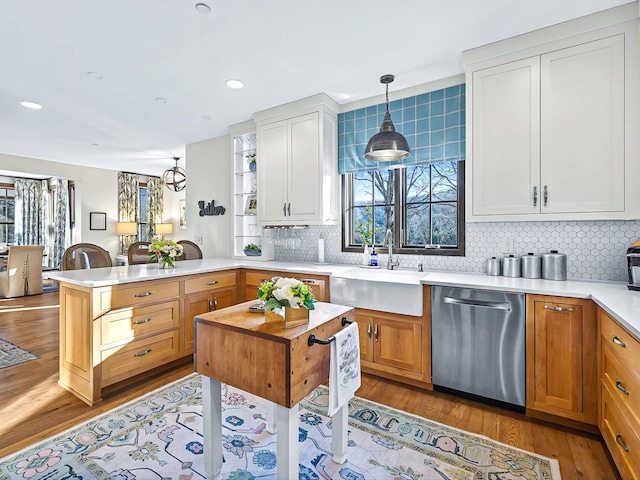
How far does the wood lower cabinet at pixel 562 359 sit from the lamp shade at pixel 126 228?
8.49 metres

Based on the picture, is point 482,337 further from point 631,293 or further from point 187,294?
point 187,294

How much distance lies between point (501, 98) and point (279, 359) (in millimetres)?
2591

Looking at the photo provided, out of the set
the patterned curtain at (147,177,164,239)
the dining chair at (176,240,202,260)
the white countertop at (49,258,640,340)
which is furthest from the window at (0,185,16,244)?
the white countertop at (49,258,640,340)

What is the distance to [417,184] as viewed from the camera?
3.46m

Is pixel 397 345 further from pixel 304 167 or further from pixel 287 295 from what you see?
pixel 304 167

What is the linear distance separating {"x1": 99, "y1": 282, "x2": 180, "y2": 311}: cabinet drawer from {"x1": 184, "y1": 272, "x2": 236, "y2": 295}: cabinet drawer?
13cm

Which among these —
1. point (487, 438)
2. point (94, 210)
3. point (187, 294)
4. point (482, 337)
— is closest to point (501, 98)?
point (482, 337)

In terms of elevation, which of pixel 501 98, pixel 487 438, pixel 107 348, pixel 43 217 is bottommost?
pixel 487 438

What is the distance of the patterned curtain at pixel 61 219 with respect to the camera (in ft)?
27.0

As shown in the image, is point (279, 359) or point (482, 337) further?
point (482, 337)

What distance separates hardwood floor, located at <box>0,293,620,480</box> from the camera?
199cm

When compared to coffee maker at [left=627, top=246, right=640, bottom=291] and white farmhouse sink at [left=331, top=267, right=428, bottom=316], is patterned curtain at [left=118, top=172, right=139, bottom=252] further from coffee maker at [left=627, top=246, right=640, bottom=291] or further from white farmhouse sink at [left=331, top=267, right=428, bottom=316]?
coffee maker at [left=627, top=246, right=640, bottom=291]

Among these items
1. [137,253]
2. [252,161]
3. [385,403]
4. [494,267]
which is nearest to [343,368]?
[385,403]

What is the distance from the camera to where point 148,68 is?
2.89m
